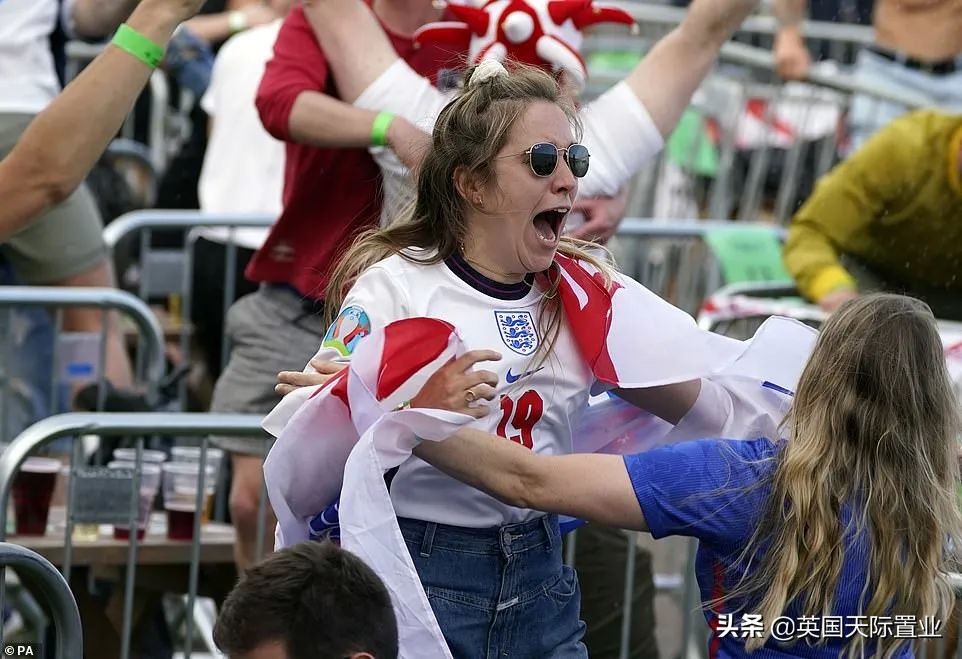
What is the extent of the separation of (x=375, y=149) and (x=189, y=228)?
251 cm

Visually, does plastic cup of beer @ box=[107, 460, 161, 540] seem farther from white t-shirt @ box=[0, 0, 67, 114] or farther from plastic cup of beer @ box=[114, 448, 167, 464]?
white t-shirt @ box=[0, 0, 67, 114]

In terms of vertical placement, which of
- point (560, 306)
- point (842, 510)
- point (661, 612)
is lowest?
point (661, 612)

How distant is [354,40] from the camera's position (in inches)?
162

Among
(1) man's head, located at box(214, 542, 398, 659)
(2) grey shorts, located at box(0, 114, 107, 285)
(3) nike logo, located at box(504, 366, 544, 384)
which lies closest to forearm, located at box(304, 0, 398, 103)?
(3) nike logo, located at box(504, 366, 544, 384)

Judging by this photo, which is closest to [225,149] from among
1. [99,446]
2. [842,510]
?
[99,446]

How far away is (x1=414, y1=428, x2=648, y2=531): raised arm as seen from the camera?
2771 mm

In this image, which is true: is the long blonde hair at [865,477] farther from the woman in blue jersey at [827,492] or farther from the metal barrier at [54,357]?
the metal barrier at [54,357]

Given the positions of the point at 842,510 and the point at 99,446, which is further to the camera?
the point at 99,446

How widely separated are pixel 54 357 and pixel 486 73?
271 cm

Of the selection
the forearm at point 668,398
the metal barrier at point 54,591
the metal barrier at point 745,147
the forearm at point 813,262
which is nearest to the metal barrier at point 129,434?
the metal barrier at point 54,591

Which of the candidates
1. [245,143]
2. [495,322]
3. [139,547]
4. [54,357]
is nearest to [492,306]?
[495,322]

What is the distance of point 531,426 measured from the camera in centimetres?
299

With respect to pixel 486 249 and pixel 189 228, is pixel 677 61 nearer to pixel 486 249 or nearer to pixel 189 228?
pixel 486 249

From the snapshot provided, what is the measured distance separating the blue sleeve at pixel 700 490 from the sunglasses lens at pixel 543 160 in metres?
0.54
